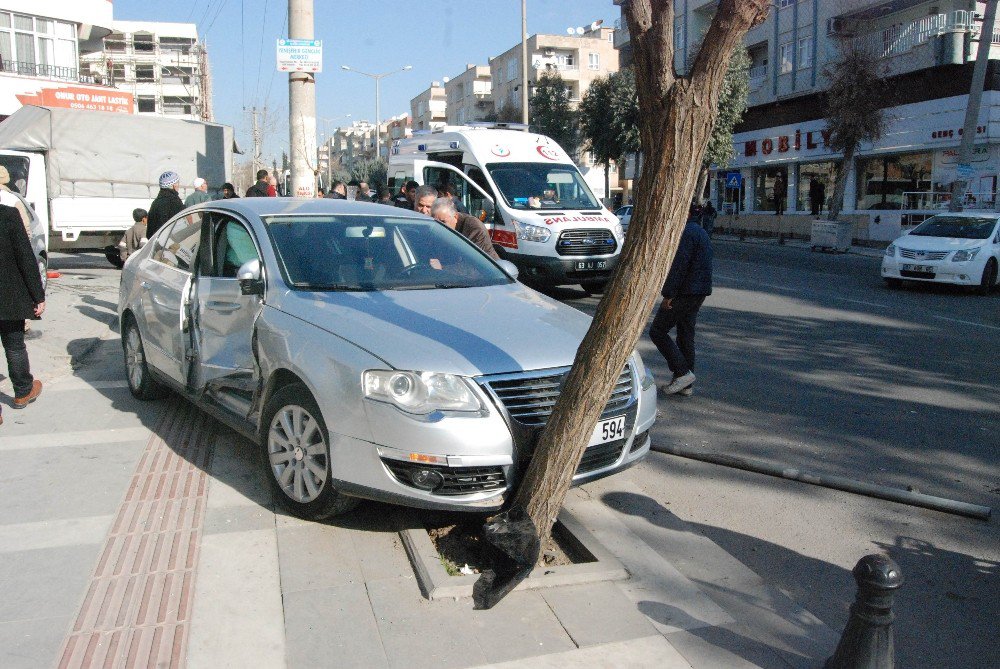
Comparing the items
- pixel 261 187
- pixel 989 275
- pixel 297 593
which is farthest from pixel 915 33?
pixel 297 593

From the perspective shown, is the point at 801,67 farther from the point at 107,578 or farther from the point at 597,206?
the point at 107,578

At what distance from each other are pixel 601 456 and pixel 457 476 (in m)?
0.82

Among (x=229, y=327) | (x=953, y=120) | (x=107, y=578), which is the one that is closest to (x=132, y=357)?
(x=229, y=327)

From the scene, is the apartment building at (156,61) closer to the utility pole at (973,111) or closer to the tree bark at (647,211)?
the utility pole at (973,111)

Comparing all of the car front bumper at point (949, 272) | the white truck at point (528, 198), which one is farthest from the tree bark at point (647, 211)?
the car front bumper at point (949, 272)

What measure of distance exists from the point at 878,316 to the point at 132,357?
9789 mm

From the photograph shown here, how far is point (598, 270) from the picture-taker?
1320 centimetres

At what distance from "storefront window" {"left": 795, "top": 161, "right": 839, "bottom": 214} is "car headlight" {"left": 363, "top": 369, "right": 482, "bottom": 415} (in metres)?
34.4

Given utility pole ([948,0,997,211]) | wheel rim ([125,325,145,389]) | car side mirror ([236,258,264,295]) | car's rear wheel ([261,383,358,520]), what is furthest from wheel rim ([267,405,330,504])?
utility pole ([948,0,997,211])

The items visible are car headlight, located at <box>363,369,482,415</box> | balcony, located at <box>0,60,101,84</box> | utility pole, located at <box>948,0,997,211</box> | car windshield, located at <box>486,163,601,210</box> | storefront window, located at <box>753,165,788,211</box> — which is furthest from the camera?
storefront window, located at <box>753,165,788,211</box>

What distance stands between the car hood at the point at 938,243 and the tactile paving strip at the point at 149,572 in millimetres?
13703

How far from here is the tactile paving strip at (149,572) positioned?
3.35m

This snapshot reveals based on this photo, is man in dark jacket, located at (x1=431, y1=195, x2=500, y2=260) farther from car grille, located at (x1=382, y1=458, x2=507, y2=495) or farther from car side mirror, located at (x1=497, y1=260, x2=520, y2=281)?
car grille, located at (x1=382, y1=458, x2=507, y2=495)

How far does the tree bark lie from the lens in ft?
11.4
